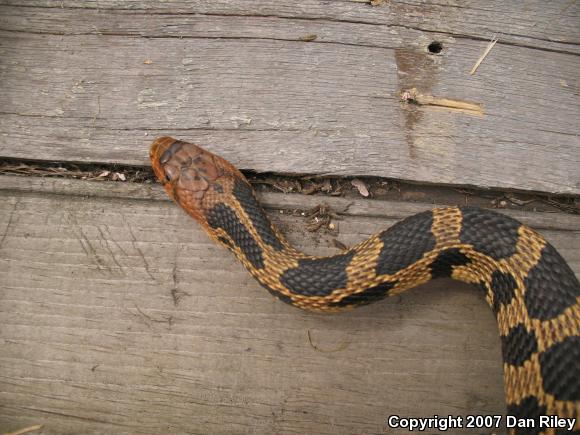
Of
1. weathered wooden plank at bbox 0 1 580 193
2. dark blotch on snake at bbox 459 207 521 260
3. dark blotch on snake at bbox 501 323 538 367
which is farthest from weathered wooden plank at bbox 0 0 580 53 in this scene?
dark blotch on snake at bbox 501 323 538 367

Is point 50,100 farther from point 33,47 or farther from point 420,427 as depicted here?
point 420,427

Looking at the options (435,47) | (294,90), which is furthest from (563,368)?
(294,90)

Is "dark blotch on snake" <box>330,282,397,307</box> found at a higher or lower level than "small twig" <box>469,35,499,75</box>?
lower

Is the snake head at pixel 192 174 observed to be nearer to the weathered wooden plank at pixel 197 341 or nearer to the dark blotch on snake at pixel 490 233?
the weathered wooden plank at pixel 197 341

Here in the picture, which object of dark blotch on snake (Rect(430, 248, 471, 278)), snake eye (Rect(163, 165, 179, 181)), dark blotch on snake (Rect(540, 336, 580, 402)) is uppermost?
snake eye (Rect(163, 165, 179, 181))

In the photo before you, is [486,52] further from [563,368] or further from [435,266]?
[563,368]

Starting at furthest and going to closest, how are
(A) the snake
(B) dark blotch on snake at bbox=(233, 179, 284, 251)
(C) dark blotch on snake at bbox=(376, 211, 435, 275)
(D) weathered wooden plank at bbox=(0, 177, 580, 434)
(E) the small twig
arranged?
(E) the small twig, (B) dark blotch on snake at bbox=(233, 179, 284, 251), (D) weathered wooden plank at bbox=(0, 177, 580, 434), (C) dark blotch on snake at bbox=(376, 211, 435, 275), (A) the snake

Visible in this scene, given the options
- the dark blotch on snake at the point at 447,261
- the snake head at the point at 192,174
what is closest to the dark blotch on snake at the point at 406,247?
the dark blotch on snake at the point at 447,261

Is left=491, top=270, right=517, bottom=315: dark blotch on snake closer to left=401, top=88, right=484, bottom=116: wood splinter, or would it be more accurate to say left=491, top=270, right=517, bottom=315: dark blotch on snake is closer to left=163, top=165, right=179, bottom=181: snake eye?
left=401, top=88, right=484, bottom=116: wood splinter
